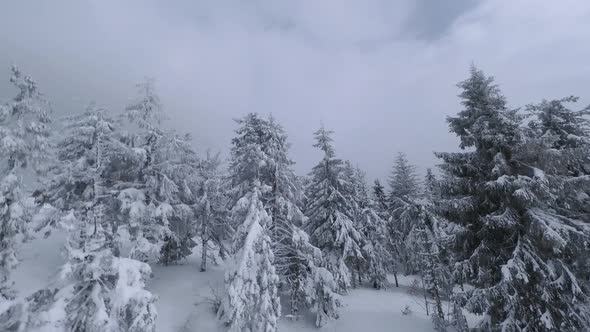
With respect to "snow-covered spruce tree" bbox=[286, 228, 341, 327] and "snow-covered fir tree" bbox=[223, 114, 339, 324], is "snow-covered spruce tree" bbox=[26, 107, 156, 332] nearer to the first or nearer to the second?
"snow-covered fir tree" bbox=[223, 114, 339, 324]

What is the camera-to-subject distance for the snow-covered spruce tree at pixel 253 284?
1468cm

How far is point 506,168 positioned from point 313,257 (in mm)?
11390

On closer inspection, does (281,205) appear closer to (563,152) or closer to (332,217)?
(332,217)

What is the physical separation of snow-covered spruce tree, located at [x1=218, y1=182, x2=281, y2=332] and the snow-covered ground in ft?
14.6

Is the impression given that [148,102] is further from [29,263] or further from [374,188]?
[374,188]

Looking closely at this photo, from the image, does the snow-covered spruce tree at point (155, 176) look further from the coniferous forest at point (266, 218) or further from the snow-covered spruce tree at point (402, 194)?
the snow-covered spruce tree at point (402, 194)

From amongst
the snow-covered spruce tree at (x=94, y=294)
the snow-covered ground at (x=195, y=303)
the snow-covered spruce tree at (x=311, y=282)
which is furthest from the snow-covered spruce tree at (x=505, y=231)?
the snow-covered spruce tree at (x=94, y=294)

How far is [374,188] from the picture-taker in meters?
42.9

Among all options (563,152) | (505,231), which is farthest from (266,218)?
(563,152)

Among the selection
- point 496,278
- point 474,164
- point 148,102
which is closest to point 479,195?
point 474,164

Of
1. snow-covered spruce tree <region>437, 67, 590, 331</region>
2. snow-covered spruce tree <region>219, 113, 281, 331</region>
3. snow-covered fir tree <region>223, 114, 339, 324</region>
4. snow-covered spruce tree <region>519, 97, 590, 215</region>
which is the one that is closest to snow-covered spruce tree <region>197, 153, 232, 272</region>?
snow-covered fir tree <region>223, 114, 339, 324</region>

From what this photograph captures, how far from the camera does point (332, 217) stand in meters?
23.8

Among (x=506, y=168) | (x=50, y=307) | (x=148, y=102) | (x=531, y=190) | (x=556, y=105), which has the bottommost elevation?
(x=50, y=307)

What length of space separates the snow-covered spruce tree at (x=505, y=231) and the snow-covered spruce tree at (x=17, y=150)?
22443 millimetres
